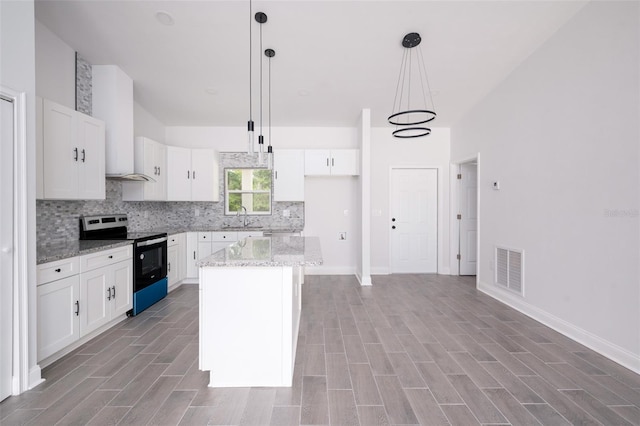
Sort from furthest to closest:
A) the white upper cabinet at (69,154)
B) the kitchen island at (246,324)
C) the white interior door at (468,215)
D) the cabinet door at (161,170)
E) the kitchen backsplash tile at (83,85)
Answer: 1. the white interior door at (468,215)
2. the cabinet door at (161,170)
3. the kitchen backsplash tile at (83,85)
4. the white upper cabinet at (69,154)
5. the kitchen island at (246,324)

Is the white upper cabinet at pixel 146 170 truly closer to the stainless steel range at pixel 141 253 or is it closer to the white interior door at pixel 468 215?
the stainless steel range at pixel 141 253

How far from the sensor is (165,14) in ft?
8.33

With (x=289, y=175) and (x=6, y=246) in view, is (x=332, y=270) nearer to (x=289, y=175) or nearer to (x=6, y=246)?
(x=289, y=175)

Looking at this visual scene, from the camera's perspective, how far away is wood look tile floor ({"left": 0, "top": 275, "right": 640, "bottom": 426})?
170 centimetres

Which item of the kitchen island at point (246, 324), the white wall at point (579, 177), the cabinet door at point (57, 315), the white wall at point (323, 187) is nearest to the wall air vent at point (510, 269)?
the white wall at point (579, 177)

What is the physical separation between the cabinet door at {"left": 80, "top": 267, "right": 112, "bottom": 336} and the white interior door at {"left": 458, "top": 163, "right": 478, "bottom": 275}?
5.28m

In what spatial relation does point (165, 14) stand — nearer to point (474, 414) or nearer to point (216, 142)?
point (216, 142)

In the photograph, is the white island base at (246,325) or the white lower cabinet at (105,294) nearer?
the white island base at (246,325)

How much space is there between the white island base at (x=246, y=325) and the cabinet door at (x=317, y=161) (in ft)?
10.6

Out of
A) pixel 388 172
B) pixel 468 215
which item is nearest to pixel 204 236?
pixel 388 172

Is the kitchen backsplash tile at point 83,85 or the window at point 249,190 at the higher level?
the kitchen backsplash tile at point 83,85

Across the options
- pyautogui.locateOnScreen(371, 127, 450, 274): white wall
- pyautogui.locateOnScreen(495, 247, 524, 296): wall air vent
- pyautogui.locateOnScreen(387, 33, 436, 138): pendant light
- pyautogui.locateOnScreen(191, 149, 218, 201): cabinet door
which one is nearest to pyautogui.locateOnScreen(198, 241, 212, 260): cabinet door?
pyautogui.locateOnScreen(191, 149, 218, 201): cabinet door

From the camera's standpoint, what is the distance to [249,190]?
5242 mm

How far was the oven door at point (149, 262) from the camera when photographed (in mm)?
3270
